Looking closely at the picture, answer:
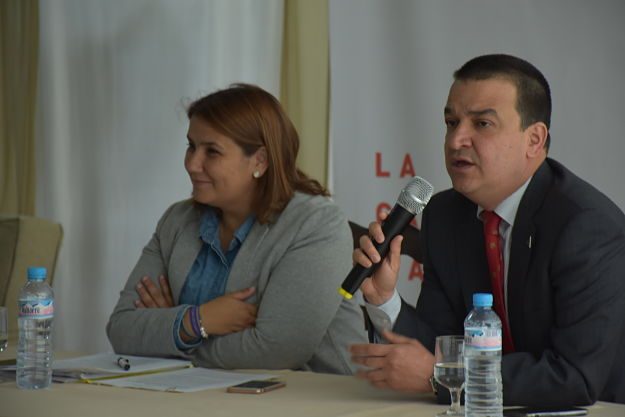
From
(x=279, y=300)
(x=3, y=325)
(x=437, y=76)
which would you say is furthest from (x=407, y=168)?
(x=3, y=325)

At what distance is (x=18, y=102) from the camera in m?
4.89

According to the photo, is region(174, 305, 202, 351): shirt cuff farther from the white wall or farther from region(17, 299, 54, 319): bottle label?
the white wall

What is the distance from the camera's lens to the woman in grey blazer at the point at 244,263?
106 inches

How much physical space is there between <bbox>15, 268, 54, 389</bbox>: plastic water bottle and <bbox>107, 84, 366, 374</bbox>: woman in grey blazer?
47 centimetres

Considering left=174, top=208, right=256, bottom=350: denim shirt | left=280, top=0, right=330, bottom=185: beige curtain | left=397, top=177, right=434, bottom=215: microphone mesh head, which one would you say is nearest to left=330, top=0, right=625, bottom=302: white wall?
left=280, top=0, right=330, bottom=185: beige curtain

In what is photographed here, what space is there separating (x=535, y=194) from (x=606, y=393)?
49cm

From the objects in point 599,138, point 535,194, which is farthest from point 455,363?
point 599,138

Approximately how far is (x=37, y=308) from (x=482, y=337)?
3.45 ft

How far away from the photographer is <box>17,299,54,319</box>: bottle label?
7.12 feet

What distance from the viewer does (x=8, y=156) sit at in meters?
4.93

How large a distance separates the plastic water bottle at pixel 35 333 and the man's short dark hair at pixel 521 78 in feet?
3.70

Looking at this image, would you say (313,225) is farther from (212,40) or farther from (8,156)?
(8,156)

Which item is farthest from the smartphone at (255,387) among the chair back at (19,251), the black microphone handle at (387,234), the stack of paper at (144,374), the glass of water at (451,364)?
the chair back at (19,251)

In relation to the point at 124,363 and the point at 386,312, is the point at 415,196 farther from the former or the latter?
the point at 124,363
